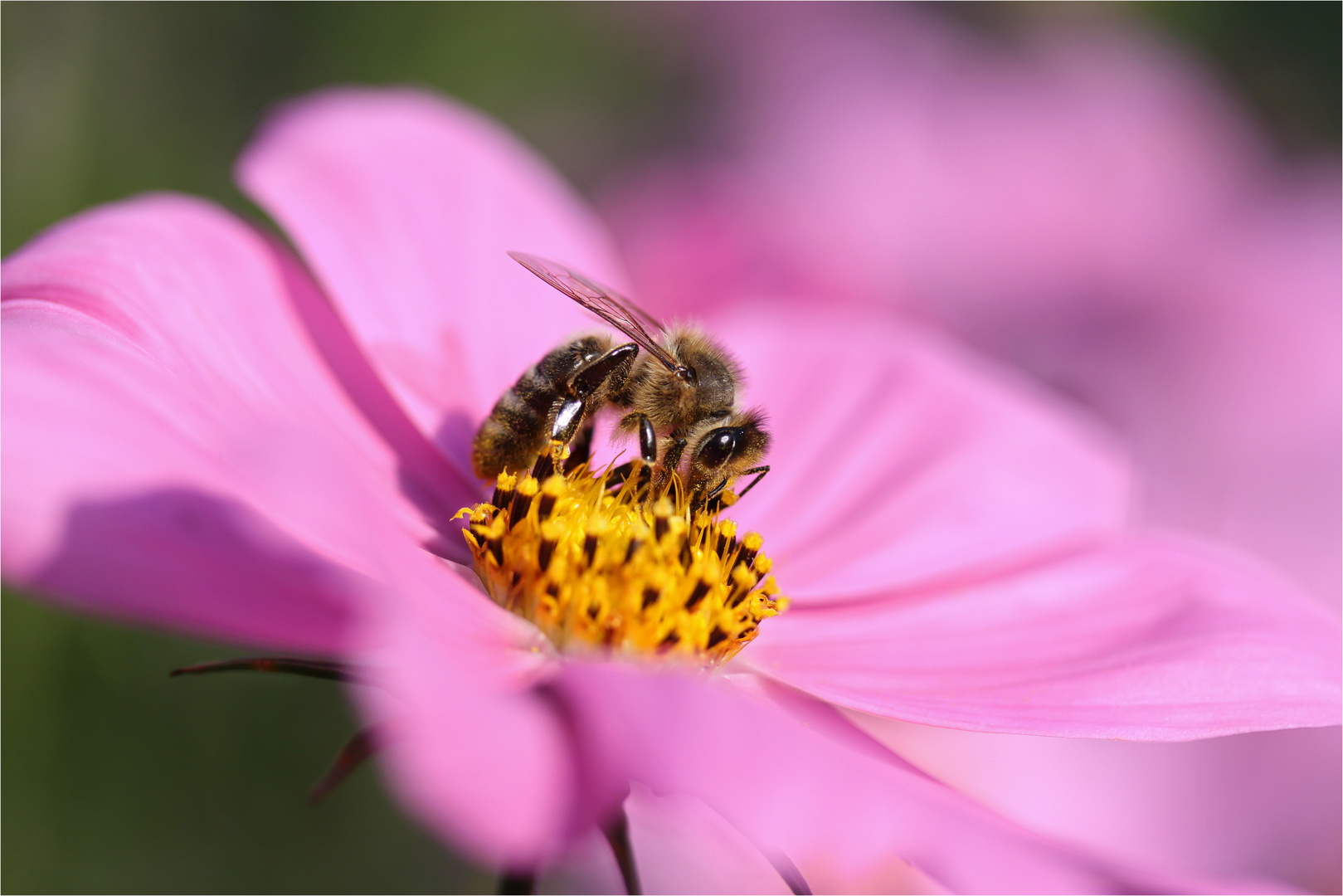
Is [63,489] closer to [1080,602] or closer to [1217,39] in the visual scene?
[1080,602]

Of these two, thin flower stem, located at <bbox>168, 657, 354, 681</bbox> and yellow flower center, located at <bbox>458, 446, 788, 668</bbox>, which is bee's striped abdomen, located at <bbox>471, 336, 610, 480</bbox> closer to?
yellow flower center, located at <bbox>458, 446, 788, 668</bbox>

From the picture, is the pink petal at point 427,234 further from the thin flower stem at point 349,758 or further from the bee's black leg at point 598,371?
the thin flower stem at point 349,758

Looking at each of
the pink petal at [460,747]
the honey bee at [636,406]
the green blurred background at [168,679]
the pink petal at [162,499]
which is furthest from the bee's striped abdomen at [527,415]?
the green blurred background at [168,679]

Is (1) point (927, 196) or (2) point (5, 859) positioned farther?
(1) point (927, 196)

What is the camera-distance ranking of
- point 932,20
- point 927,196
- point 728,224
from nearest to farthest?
point 728,224, point 927,196, point 932,20

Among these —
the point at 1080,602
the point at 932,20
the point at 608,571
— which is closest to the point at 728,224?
the point at 1080,602

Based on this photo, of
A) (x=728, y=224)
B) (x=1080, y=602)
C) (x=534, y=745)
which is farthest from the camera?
(x=728, y=224)

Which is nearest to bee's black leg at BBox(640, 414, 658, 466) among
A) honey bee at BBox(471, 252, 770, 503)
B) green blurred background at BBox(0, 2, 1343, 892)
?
honey bee at BBox(471, 252, 770, 503)
